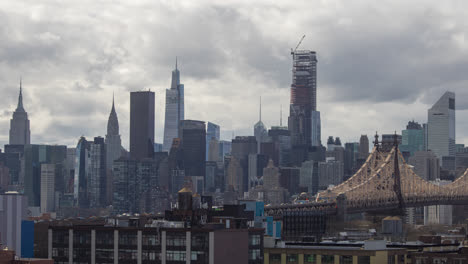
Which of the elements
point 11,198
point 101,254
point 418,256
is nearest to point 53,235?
point 101,254

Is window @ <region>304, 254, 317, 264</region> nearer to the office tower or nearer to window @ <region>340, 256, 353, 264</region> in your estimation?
window @ <region>340, 256, 353, 264</region>

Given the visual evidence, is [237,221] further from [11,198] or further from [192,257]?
[11,198]

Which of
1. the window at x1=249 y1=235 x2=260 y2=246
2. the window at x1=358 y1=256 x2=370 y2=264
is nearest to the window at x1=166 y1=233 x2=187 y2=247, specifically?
the window at x1=249 y1=235 x2=260 y2=246

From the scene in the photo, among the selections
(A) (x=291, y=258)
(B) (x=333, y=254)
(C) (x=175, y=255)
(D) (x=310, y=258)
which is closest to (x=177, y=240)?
(C) (x=175, y=255)

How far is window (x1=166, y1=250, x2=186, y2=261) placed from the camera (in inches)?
4296

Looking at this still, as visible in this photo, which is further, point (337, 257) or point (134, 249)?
point (337, 257)

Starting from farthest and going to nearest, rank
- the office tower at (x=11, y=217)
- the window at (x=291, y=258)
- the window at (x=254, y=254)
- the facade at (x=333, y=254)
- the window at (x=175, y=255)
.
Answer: the office tower at (x=11, y=217)
the window at (x=291, y=258)
the facade at (x=333, y=254)
the window at (x=254, y=254)
the window at (x=175, y=255)

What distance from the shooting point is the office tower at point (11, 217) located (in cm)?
16038

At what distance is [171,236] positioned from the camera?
361 feet

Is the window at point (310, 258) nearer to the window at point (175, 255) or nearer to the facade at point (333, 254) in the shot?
the facade at point (333, 254)

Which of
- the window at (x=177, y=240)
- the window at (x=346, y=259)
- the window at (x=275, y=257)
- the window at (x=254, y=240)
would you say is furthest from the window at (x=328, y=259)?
the window at (x=177, y=240)

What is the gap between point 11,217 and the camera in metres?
180

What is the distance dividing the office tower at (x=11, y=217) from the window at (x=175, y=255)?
4737 cm

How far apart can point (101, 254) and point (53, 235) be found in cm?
669
